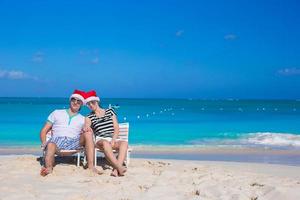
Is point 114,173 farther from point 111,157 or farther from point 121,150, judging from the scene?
point 121,150

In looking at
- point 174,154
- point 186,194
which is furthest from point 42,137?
point 174,154

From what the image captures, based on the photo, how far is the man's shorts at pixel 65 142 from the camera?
304 inches

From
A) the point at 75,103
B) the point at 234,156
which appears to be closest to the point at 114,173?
the point at 75,103

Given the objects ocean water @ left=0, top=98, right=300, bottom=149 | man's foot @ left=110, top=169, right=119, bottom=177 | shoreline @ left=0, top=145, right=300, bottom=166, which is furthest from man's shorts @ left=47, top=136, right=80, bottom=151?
shoreline @ left=0, top=145, right=300, bottom=166

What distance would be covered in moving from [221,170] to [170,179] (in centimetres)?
153

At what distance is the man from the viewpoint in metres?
7.66

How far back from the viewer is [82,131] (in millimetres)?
7883

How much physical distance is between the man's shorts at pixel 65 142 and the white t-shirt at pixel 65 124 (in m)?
0.07

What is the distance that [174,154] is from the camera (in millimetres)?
12992

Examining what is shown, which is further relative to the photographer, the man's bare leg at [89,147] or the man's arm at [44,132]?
the man's arm at [44,132]

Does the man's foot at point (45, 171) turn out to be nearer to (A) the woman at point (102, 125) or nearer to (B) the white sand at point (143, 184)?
(B) the white sand at point (143, 184)

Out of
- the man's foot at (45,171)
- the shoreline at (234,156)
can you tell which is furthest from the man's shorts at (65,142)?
the shoreline at (234,156)

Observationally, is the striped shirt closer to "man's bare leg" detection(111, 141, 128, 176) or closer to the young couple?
the young couple

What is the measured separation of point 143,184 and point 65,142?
1.71 m
